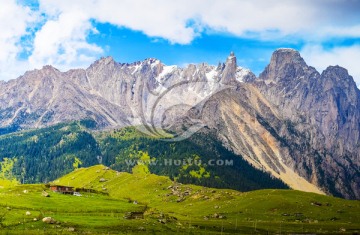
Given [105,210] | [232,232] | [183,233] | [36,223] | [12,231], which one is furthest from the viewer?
[105,210]

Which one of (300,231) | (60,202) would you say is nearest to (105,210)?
(60,202)

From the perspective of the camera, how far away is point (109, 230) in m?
143

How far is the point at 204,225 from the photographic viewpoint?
186 m

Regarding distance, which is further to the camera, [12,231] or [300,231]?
[300,231]

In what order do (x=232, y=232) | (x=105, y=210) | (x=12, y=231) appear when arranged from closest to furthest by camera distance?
(x=12, y=231)
(x=232, y=232)
(x=105, y=210)

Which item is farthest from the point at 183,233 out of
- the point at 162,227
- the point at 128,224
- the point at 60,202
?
the point at 60,202

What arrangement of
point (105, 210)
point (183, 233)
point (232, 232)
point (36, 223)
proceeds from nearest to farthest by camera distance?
point (36, 223) → point (183, 233) → point (232, 232) → point (105, 210)

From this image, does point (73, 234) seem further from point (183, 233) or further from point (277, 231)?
point (277, 231)

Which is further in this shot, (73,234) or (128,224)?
(128,224)

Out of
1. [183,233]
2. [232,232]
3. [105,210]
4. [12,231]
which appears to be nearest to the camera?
[12,231]

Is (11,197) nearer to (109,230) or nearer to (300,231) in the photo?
(109,230)

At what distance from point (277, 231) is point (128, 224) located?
62.5m

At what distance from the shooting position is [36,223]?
13775cm

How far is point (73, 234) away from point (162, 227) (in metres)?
40.8
